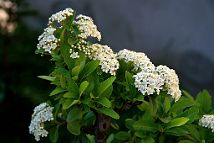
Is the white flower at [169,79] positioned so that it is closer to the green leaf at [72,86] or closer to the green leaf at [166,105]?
the green leaf at [166,105]

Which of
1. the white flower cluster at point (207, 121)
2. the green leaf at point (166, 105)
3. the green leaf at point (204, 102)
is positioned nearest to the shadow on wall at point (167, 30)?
the green leaf at point (204, 102)

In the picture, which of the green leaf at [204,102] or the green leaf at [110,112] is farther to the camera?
the green leaf at [204,102]

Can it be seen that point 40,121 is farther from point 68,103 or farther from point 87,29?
point 87,29

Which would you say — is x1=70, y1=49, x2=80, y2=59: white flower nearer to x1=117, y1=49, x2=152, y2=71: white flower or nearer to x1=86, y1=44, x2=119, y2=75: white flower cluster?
x1=86, y1=44, x2=119, y2=75: white flower cluster

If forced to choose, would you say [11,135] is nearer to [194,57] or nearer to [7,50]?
[7,50]

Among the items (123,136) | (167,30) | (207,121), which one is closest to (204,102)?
(207,121)

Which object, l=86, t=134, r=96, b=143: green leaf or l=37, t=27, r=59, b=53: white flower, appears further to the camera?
l=86, t=134, r=96, b=143: green leaf

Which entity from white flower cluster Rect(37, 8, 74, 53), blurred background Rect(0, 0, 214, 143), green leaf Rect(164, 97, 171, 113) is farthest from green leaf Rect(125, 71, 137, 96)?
blurred background Rect(0, 0, 214, 143)

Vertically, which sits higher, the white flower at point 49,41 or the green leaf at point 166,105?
the white flower at point 49,41
